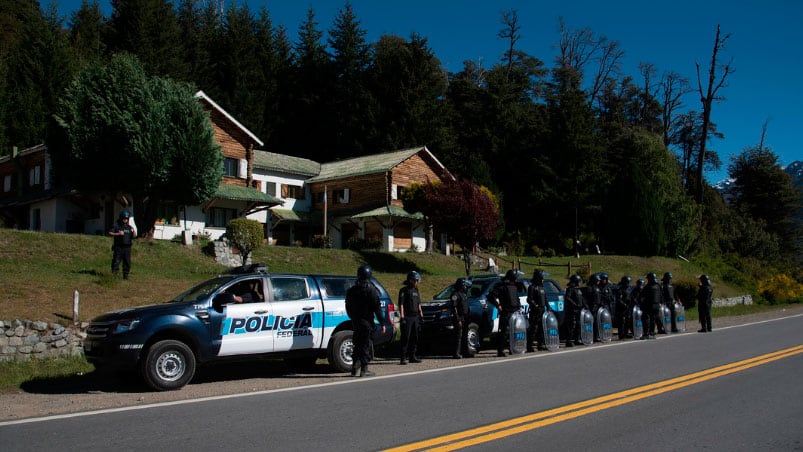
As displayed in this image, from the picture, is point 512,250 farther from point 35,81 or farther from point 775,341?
point 35,81

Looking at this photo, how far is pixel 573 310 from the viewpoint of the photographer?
16.0 metres

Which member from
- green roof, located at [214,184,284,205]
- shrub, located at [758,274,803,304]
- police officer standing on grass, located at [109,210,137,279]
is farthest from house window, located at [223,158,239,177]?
shrub, located at [758,274,803,304]

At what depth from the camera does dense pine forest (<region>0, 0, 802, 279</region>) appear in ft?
157

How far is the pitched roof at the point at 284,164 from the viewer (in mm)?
41900

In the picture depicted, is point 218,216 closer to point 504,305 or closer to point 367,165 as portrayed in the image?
point 367,165

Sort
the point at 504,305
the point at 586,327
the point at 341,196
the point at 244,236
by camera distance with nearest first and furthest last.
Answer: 1. the point at 504,305
2. the point at 586,327
3. the point at 244,236
4. the point at 341,196

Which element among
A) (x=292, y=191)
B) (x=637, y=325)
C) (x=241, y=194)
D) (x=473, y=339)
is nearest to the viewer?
(x=473, y=339)

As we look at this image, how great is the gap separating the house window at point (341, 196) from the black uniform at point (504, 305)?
97.6 feet

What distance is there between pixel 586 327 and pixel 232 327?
30.2 feet

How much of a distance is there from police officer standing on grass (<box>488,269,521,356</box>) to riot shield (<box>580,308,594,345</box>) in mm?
2752

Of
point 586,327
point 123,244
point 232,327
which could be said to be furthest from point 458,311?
point 123,244

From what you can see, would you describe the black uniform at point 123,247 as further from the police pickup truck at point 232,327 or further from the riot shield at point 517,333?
the riot shield at point 517,333

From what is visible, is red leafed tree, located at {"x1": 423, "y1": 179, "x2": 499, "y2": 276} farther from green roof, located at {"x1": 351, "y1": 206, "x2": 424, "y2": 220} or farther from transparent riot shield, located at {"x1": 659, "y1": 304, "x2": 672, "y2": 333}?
transparent riot shield, located at {"x1": 659, "y1": 304, "x2": 672, "y2": 333}

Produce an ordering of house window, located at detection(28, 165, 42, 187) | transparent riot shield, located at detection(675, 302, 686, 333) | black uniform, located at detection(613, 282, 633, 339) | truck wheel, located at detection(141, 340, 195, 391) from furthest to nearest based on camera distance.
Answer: house window, located at detection(28, 165, 42, 187) < transparent riot shield, located at detection(675, 302, 686, 333) < black uniform, located at detection(613, 282, 633, 339) < truck wheel, located at detection(141, 340, 195, 391)
